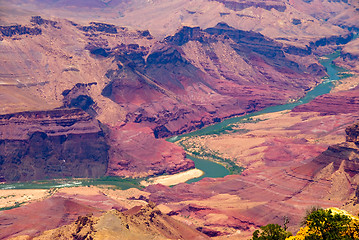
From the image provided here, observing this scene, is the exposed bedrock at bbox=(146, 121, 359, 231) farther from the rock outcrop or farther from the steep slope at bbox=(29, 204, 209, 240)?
the steep slope at bbox=(29, 204, 209, 240)

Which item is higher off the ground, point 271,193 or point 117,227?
point 117,227

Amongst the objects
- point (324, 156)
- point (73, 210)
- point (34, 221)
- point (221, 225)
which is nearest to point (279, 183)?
point (324, 156)

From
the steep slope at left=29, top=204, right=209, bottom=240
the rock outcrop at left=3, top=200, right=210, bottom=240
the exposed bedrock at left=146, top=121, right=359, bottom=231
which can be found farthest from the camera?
the exposed bedrock at left=146, top=121, right=359, bottom=231

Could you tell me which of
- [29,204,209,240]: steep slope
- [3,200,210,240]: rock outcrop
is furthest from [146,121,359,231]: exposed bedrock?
[29,204,209,240]: steep slope

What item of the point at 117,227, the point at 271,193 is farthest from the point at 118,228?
the point at 271,193

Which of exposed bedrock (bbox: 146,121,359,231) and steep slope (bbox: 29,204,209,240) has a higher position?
steep slope (bbox: 29,204,209,240)

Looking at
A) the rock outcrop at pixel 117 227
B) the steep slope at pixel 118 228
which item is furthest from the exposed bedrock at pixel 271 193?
the steep slope at pixel 118 228

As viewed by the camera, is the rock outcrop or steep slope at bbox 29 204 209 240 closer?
steep slope at bbox 29 204 209 240

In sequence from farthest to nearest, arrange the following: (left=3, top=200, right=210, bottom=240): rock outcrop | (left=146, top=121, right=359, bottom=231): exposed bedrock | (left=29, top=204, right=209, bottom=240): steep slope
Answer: (left=146, top=121, right=359, bottom=231): exposed bedrock → (left=3, top=200, right=210, bottom=240): rock outcrop → (left=29, top=204, right=209, bottom=240): steep slope

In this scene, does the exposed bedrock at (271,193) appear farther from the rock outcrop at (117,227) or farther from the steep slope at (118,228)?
the steep slope at (118,228)

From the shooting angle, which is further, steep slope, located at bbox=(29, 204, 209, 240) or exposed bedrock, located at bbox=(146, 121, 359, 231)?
exposed bedrock, located at bbox=(146, 121, 359, 231)

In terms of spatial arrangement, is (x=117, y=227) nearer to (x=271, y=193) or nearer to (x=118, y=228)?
(x=118, y=228)
